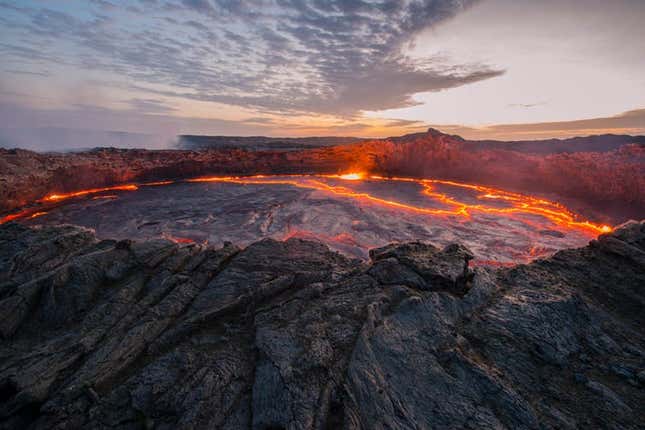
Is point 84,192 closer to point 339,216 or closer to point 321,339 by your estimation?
point 339,216

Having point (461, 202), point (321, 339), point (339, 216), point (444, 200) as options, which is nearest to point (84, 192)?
point (339, 216)

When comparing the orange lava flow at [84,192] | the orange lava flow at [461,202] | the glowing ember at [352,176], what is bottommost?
the orange lava flow at [461,202]

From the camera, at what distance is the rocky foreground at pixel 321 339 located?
4.96 m

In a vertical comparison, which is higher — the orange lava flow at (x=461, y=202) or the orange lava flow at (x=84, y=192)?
the orange lava flow at (x=84, y=192)

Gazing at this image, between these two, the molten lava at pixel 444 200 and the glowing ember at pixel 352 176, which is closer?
the molten lava at pixel 444 200

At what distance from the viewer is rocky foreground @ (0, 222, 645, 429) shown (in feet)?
16.3

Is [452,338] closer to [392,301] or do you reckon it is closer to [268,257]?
[392,301]

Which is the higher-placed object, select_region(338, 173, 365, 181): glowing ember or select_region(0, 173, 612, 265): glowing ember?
select_region(338, 173, 365, 181): glowing ember

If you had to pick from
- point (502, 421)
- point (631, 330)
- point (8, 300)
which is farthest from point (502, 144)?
point (8, 300)

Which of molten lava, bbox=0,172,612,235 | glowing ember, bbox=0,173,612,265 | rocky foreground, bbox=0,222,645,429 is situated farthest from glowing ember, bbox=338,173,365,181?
rocky foreground, bbox=0,222,645,429

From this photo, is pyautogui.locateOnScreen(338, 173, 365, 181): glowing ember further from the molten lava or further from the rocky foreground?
the rocky foreground

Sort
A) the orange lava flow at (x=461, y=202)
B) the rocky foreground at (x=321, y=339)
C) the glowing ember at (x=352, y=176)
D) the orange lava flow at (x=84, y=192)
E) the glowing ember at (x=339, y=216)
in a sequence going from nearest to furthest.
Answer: the rocky foreground at (x=321, y=339) < the glowing ember at (x=339, y=216) < the orange lava flow at (x=461, y=202) < the orange lava flow at (x=84, y=192) < the glowing ember at (x=352, y=176)

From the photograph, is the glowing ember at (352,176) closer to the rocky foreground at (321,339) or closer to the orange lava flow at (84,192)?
the orange lava flow at (84,192)

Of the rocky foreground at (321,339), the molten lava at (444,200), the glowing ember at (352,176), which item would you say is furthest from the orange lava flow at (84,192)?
the glowing ember at (352,176)
